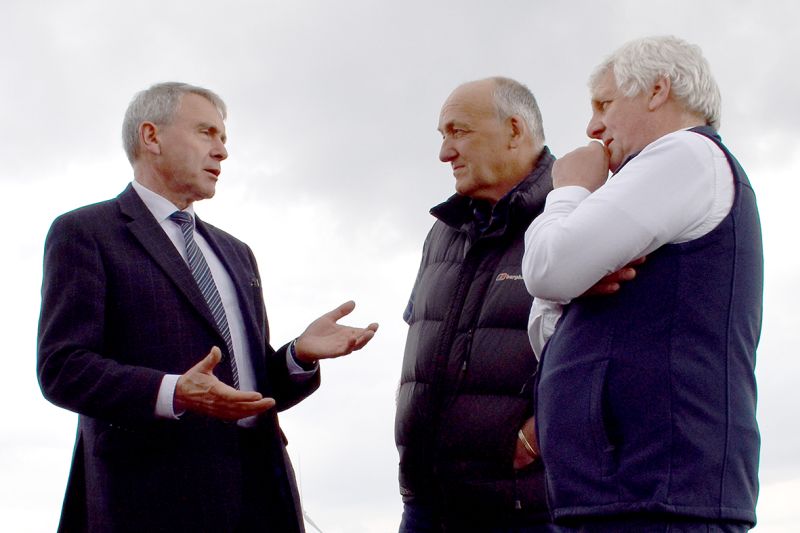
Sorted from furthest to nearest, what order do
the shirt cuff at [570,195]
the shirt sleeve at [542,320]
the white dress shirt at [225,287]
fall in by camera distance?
1. the white dress shirt at [225,287]
2. the shirt sleeve at [542,320]
3. the shirt cuff at [570,195]

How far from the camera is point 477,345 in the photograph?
430 centimetres

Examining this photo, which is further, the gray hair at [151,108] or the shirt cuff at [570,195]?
the gray hair at [151,108]

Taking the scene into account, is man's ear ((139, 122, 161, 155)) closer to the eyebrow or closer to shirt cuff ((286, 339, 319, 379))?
the eyebrow

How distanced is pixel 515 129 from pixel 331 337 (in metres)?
1.40

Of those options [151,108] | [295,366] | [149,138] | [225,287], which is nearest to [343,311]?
[295,366]

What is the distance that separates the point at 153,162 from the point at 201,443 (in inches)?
54.8

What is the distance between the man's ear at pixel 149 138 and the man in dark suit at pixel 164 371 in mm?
189

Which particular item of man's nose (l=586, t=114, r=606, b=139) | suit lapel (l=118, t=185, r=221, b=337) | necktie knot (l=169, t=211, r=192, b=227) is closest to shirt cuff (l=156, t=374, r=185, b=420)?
suit lapel (l=118, t=185, r=221, b=337)

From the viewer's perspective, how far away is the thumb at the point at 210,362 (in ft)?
11.7

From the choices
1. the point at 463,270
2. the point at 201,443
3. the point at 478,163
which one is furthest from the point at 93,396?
the point at 478,163

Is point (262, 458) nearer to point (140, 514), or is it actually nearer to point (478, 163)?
point (140, 514)

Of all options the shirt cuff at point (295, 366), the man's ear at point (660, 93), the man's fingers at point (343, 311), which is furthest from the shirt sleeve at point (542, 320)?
the shirt cuff at point (295, 366)

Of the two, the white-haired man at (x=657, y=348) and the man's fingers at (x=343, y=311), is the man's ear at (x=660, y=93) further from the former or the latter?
the man's fingers at (x=343, y=311)

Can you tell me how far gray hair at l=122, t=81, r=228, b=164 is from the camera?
4.73 metres
